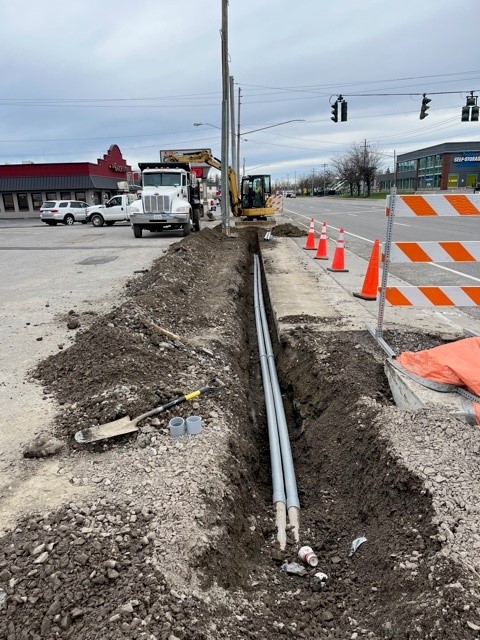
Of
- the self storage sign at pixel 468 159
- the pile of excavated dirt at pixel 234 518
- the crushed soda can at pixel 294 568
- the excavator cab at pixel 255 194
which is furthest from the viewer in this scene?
the self storage sign at pixel 468 159

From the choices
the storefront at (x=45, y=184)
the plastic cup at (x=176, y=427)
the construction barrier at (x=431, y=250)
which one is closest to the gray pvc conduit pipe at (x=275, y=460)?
the plastic cup at (x=176, y=427)

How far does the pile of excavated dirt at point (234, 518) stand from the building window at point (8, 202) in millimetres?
46071

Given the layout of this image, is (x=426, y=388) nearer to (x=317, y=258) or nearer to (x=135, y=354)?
(x=135, y=354)

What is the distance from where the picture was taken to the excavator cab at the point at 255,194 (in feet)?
88.6

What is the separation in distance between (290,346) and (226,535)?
3.48 meters

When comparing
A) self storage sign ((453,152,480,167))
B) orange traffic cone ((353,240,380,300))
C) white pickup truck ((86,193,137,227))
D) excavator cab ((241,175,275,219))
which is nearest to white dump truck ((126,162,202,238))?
excavator cab ((241,175,275,219))

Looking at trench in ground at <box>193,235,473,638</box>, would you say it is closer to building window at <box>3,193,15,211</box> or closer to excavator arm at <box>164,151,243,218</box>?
excavator arm at <box>164,151,243,218</box>

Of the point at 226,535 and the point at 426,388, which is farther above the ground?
the point at 426,388

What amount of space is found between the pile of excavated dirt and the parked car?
105ft

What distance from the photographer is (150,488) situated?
10.1ft

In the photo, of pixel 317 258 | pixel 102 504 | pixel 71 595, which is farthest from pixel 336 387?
pixel 317 258

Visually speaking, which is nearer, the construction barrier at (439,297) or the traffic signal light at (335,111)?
the construction barrier at (439,297)

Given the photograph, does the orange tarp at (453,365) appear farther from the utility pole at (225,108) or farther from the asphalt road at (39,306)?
the utility pole at (225,108)

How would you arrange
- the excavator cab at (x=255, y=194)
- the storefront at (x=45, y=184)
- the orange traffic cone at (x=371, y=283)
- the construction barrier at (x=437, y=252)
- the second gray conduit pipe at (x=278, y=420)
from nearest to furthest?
the second gray conduit pipe at (x=278, y=420) < the construction barrier at (x=437, y=252) < the orange traffic cone at (x=371, y=283) < the excavator cab at (x=255, y=194) < the storefront at (x=45, y=184)
